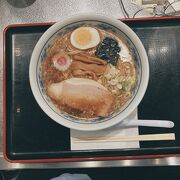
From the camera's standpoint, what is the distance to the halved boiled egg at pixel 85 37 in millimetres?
1145

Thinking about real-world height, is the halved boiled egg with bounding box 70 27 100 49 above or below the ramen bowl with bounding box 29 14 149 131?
above

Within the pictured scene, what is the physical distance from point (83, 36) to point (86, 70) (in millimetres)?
120

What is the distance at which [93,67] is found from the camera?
1.13 metres

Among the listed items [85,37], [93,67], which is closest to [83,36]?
[85,37]

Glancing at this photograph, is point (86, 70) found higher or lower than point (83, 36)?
lower

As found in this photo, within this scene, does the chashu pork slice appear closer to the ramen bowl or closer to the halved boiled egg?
the ramen bowl

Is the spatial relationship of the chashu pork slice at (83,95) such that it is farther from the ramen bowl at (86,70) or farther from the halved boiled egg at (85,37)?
the halved boiled egg at (85,37)

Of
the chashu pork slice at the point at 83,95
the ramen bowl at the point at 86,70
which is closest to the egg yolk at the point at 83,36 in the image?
the ramen bowl at the point at 86,70

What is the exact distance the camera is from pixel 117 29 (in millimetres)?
1122

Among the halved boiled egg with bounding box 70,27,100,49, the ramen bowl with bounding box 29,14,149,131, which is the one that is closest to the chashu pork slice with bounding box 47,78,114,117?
the ramen bowl with bounding box 29,14,149,131

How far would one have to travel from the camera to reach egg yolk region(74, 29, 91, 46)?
3.76 feet

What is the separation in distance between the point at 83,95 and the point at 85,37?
203 millimetres

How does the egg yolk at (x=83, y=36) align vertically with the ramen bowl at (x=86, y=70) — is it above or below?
above

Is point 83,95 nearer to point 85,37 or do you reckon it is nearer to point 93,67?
point 93,67
